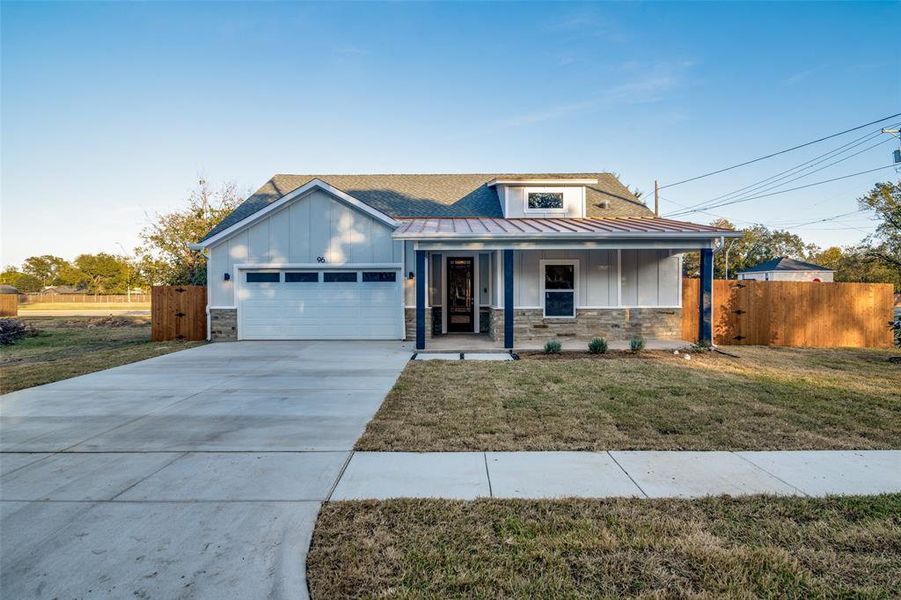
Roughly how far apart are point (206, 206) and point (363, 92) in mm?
11607

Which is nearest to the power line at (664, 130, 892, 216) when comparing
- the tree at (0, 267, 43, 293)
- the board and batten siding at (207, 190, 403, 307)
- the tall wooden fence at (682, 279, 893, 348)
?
the tall wooden fence at (682, 279, 893, 348)

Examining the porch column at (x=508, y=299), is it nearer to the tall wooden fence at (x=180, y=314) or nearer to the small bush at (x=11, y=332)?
the tall wooden fence at (x=180, y=314)

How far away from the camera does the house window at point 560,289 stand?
13.0 meters

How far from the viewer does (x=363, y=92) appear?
648 inches

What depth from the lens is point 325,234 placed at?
13492 mm

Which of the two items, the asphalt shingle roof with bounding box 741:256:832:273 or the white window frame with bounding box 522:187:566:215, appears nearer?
the white window frame with bounding box 522:187:566:215

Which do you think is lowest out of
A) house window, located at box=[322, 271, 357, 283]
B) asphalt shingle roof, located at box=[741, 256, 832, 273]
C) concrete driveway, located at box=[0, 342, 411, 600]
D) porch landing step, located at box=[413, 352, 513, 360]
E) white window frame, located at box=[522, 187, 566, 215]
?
concrete driveway, located at box=[0, 342, 411, 600]

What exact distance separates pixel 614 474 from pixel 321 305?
36.6ft

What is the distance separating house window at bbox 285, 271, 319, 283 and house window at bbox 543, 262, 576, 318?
22.8 feet

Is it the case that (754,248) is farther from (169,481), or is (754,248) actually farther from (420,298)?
(169,481)

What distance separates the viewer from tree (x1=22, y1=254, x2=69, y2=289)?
7688 cm

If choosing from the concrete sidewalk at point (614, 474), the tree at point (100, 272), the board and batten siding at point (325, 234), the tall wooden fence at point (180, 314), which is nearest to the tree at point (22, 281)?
the tree at point (100, 272)

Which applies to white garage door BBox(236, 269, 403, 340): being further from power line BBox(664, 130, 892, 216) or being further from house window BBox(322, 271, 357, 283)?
power line BBox(664, 130, 892, 216)

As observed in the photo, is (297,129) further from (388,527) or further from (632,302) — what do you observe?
(388,527)
